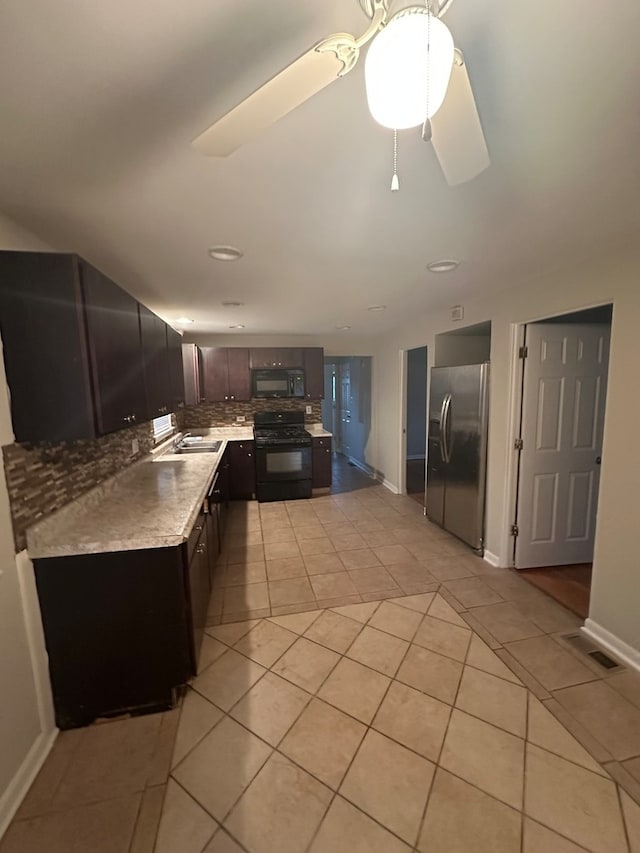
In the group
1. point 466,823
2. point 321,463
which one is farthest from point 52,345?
point 321,463

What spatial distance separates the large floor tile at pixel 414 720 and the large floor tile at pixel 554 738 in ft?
1.18

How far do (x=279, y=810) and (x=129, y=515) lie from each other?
1.41 meters

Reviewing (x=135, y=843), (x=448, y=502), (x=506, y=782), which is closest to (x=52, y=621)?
(x=135, y=843)

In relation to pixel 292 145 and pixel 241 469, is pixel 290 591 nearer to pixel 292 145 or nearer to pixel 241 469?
pixel 241 469

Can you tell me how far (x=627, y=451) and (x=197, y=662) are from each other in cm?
258

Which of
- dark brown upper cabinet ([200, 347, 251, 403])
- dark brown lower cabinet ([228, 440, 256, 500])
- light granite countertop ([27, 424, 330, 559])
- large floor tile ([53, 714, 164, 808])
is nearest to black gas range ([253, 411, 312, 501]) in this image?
dark brown lower cabinet ([228, 440, 256, 500])

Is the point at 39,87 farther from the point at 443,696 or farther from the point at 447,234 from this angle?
the point at 443,696

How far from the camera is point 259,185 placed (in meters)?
1.31

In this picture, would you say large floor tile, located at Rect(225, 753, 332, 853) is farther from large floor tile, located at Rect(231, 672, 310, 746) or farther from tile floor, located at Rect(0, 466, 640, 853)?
large floor tile, located at Rect(231, 672, 310, 746)

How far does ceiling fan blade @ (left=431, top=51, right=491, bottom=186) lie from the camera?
2.31ft

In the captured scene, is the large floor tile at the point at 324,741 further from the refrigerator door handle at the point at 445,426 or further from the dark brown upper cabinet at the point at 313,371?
the dark brown upper cabinet at the point at 313,371

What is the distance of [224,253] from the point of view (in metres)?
1.96

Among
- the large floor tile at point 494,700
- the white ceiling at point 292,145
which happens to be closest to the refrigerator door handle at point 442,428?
the white ceiling at point 292,145

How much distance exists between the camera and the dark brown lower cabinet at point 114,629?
1.58m
